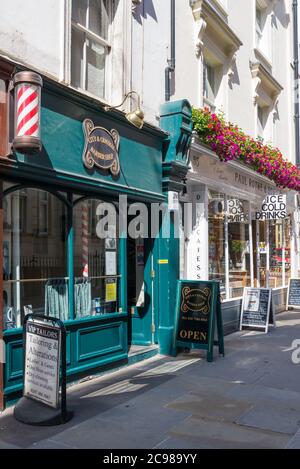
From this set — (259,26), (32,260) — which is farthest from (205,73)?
(32,260)

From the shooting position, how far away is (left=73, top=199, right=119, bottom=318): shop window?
6.89 meters

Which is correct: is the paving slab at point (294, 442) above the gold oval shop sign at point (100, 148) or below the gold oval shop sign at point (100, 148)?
below

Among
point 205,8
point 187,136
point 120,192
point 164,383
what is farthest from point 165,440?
point 205,8

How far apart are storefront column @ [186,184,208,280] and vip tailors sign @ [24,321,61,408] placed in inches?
206

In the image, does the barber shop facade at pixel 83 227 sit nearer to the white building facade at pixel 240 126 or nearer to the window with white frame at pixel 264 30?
the white building facade at pixel 240 126

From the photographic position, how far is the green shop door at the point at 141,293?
8484mm

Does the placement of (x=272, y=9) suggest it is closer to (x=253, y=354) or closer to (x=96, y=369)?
(x=253, y=354)

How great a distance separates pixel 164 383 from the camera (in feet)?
21.8

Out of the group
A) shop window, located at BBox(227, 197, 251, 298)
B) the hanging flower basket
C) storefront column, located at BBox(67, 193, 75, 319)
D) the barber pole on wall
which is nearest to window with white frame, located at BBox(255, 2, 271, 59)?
the hanging flower basket

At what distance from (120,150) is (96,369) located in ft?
Result: 10.8

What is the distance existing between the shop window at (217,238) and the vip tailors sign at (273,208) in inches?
90.4

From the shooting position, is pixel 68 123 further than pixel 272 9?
No

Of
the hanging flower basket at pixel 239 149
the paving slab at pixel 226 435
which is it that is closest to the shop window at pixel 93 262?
the paving slab at pixel 226 435
